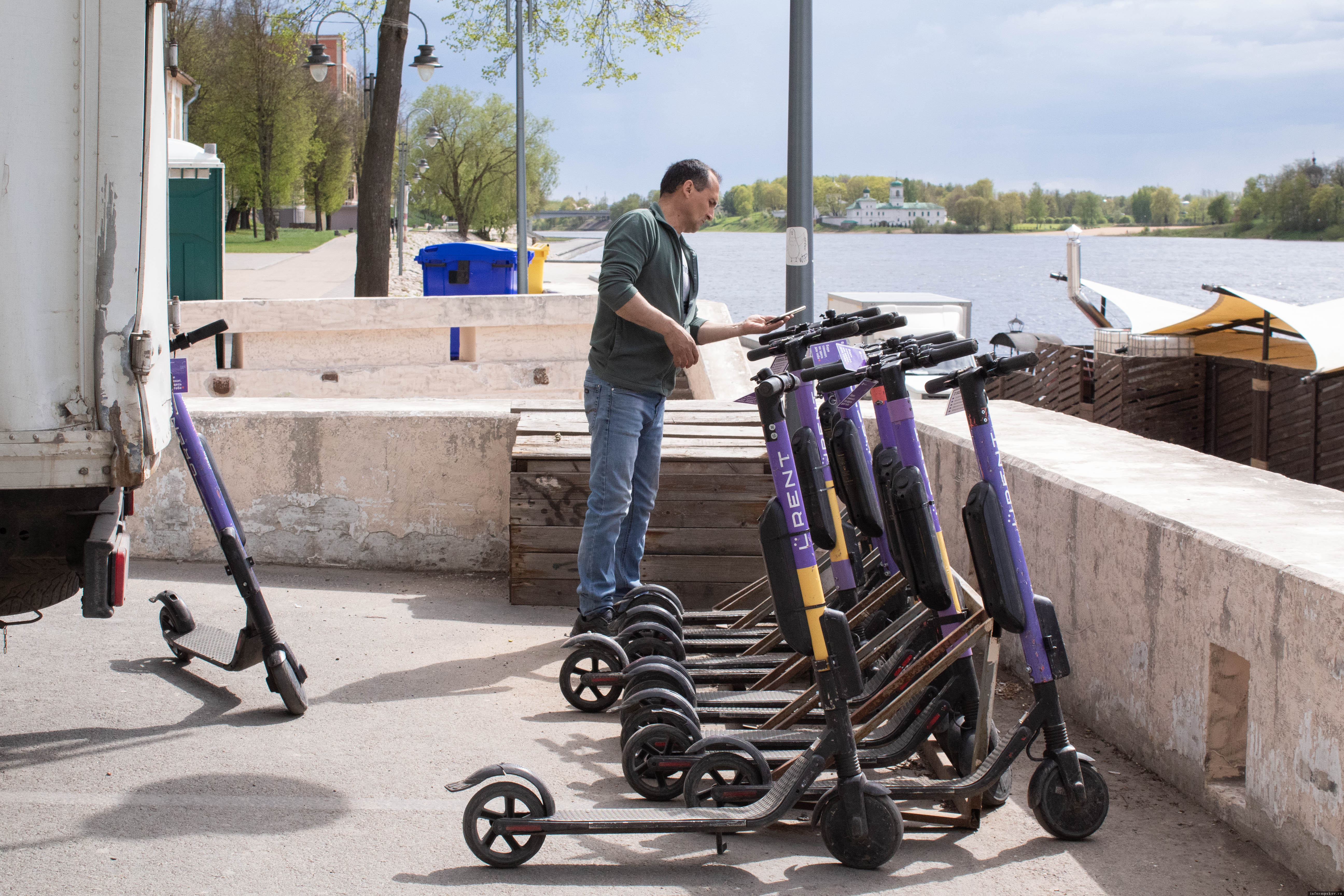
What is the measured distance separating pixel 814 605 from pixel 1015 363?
899 mm

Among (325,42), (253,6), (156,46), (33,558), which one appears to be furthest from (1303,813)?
(325,42)

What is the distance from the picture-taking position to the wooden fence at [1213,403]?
9.94 meters

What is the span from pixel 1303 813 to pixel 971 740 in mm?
898

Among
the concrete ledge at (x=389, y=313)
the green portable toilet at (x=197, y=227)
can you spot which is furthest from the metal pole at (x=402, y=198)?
the concrete ledge at (x=389, y=313)

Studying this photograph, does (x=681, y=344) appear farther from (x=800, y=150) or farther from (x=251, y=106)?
(x=251, y=106)

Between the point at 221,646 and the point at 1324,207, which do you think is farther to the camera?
the point at 1324,207

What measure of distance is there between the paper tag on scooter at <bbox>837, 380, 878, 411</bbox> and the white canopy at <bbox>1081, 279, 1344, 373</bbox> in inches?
320

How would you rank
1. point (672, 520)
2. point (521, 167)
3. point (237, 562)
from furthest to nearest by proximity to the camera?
point (521, 167) → point (672, 520) → point (237, 562)

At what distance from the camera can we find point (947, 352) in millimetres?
3562

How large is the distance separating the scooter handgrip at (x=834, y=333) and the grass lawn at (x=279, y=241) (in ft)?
140

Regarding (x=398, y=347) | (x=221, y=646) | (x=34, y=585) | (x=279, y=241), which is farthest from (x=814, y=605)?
(x=279, y=241)

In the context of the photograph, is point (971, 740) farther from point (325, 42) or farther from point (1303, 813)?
point (325, 42)

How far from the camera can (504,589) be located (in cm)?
652

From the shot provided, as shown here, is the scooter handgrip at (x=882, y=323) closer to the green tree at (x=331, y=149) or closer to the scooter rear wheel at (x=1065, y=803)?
the scooter rear wheel at (x=1065, y=803)
